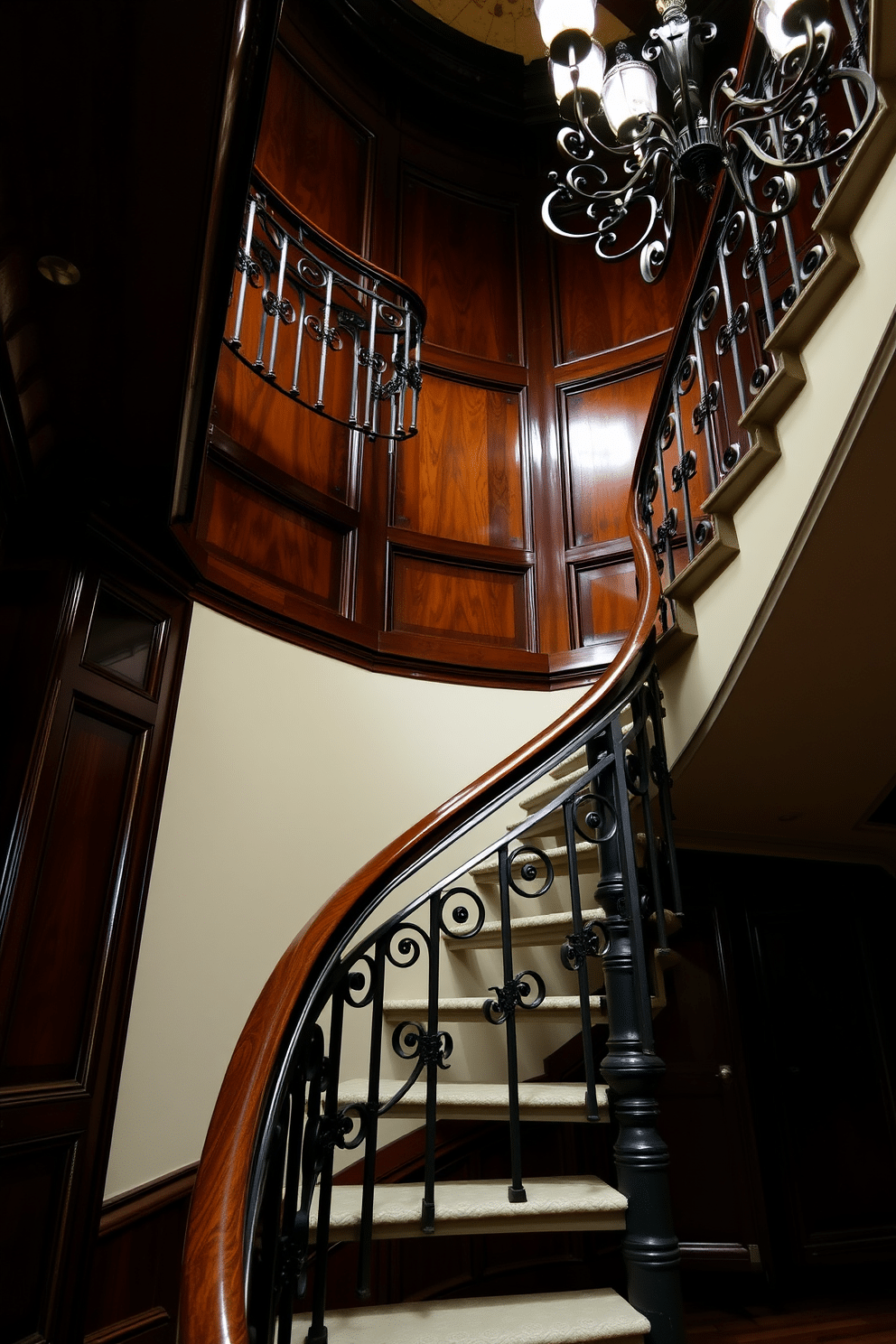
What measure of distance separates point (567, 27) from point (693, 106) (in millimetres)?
400

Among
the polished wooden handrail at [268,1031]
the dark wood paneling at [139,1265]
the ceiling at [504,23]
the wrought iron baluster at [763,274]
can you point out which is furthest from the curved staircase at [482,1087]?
the ceiling at [504,23]

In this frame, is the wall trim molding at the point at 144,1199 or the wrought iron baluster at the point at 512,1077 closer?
the wrought iron baluster at the point at 512,1077

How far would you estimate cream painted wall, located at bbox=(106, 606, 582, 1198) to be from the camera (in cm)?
227

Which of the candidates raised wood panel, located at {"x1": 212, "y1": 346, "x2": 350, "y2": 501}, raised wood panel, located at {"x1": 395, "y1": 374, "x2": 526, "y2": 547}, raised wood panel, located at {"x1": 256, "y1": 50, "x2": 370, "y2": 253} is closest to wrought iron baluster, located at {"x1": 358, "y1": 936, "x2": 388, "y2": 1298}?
raised wood panel, located at {"x1": 212, "y1": 346, "x2": 350, "y2": 501}

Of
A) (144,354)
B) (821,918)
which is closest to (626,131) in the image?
(144,354)

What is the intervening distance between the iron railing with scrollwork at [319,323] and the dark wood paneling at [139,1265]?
241 cm

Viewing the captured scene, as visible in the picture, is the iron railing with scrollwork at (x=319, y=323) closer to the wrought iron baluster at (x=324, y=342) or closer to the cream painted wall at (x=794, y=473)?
the wrought iron baluster at (x=324, y=342)

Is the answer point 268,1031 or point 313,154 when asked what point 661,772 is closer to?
point 268,1031

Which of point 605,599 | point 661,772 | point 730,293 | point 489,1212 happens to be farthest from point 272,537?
point 489,1212

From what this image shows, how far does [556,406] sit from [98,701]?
3122mm

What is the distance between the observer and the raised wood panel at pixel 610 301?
15.0 ft

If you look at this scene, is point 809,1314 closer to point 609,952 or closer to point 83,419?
point 609,952

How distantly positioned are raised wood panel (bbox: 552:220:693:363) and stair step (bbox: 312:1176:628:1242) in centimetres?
404

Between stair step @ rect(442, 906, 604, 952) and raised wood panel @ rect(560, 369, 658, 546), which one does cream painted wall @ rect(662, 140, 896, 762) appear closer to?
stair step @ rect(442, 906, 604, 952)
